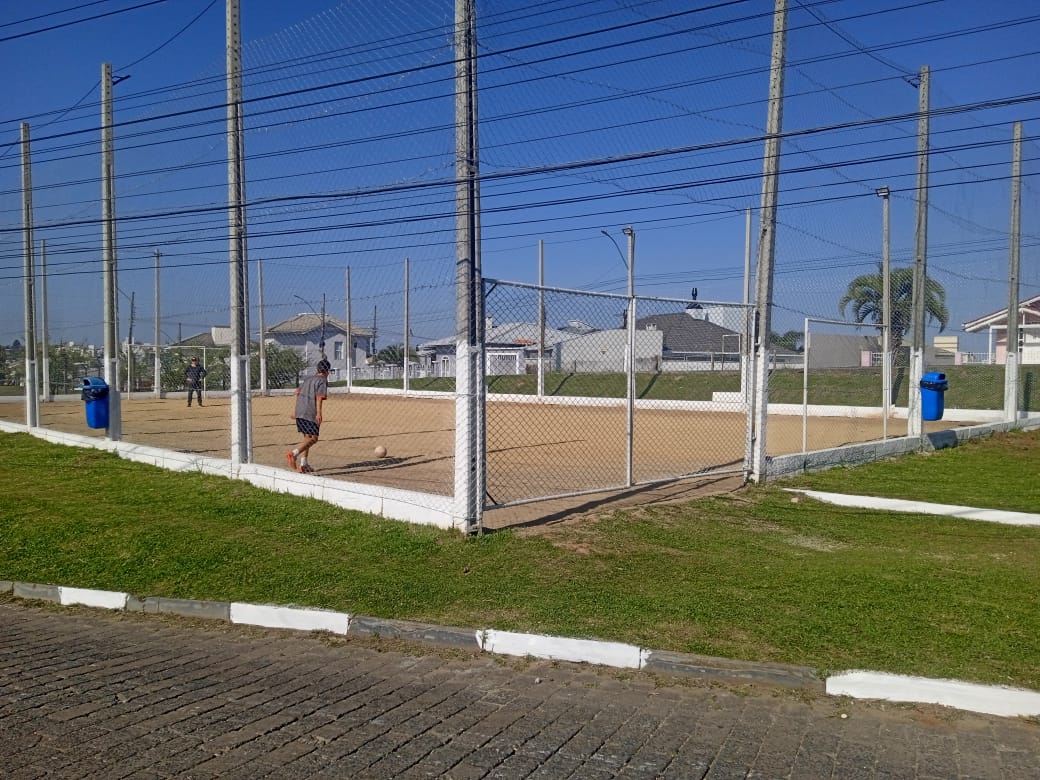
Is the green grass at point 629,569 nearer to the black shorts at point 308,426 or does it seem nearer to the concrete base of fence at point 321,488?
the concrete base of fence at point 321,488

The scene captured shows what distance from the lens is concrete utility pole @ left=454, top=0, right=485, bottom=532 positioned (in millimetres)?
8094

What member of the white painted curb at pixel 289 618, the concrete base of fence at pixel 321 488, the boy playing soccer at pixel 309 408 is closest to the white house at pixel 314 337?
the concrete base of fence at pixel 321 488

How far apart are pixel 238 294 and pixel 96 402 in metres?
4.55

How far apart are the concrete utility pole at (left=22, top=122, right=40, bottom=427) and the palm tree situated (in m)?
16.0

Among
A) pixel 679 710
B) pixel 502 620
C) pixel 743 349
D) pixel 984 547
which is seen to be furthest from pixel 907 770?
pixel 743 349

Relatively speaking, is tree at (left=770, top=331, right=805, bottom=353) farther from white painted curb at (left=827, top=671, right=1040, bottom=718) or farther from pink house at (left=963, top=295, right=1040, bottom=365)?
pink house at (left=963, top=295, right=1040, bottom=365)

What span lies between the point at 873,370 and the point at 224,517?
14.5 meters

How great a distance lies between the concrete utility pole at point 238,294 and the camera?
1098cm

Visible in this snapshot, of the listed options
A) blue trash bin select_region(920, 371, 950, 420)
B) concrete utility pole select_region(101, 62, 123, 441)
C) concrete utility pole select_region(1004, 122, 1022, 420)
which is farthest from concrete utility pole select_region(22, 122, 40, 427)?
concrete utility pole select_region(1004, 122, 1022, 420)

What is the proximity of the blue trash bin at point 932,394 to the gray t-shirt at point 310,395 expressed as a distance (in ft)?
34.8

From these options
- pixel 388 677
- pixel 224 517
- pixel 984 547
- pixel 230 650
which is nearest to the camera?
pixel 388 677

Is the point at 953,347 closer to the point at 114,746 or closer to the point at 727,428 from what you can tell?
the point at 727,428

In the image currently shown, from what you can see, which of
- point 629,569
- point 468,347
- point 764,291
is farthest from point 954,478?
point 468,347

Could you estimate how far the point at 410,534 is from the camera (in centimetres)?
827
